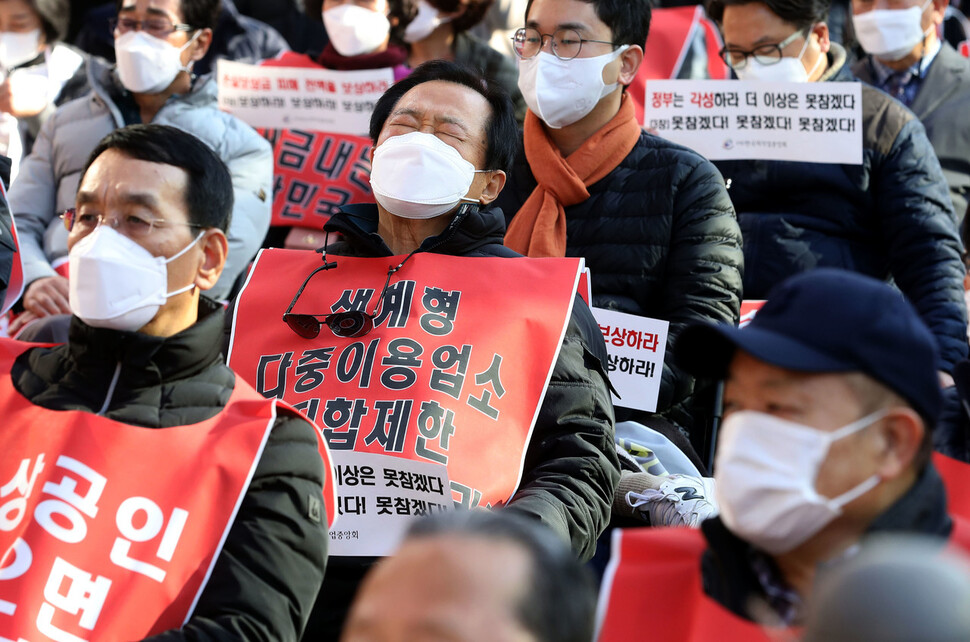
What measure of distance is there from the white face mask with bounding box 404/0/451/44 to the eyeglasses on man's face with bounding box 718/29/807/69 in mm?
1752

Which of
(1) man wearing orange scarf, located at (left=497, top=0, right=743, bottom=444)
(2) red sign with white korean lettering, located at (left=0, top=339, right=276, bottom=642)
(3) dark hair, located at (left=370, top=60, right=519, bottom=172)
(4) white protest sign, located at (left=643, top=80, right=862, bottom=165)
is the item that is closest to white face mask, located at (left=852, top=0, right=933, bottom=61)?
(4) white protest sign, located at (left=643, top=80, right=862, bottom=165)

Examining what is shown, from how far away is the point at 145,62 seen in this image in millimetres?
5867

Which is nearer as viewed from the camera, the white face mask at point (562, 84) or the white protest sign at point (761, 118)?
the white face mask at point (562, 84)

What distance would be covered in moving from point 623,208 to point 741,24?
122cm

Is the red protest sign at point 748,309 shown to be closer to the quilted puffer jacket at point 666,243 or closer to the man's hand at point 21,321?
the quilted puffer jacket at point 666,243

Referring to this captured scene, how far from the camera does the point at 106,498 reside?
2.82 m

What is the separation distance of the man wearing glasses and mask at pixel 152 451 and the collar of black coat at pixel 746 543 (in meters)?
0.92

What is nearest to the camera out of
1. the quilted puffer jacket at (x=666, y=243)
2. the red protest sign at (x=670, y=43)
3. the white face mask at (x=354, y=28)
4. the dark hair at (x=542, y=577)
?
the dark hair at (x=542, y=577)

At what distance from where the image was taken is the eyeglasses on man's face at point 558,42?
4738 mm

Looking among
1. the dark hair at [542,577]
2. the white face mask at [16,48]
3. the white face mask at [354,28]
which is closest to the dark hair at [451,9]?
the white face mask at [354,28]

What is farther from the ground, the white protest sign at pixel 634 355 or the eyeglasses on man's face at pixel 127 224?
the eyeglasses on man's face at pixel 127 224

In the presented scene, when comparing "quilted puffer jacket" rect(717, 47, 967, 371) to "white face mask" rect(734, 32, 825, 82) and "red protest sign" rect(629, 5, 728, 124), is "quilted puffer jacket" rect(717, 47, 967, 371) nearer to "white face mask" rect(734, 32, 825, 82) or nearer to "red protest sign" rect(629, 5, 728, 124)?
"white face mask" rect(734, 32, 825, 82)

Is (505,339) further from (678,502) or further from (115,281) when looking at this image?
(115,281)

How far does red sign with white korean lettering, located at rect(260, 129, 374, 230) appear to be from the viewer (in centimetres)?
608
